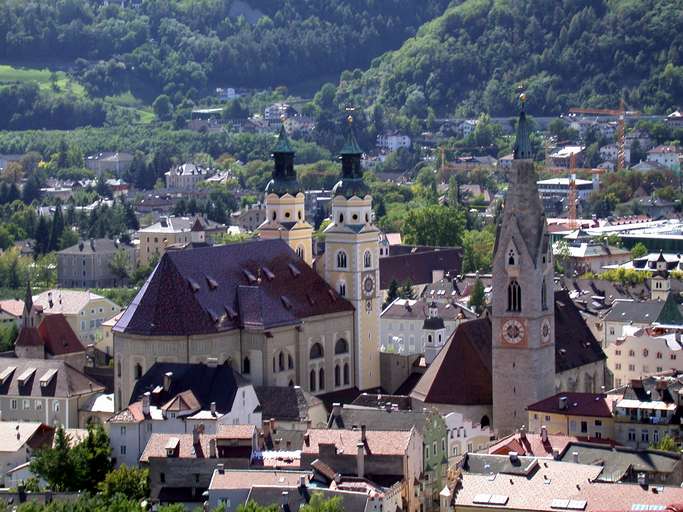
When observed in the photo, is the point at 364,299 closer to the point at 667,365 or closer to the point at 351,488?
the point at 667,365

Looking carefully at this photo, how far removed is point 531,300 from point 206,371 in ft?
41.2

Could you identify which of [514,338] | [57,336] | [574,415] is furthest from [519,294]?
[57,336]

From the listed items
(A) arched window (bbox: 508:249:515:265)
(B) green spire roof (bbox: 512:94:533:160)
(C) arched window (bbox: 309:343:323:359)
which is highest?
(B) green spire roof (bbox: 512:94:533:160)

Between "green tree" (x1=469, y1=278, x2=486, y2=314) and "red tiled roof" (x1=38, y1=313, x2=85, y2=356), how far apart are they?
26.8 m

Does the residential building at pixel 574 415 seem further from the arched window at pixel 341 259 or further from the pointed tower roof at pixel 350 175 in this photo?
the pointed tower roof at pixel 350 175

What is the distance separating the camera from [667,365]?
109 m

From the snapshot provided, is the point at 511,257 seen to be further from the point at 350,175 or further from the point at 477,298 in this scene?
the point at 477,298

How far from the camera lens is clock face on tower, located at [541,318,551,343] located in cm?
9574

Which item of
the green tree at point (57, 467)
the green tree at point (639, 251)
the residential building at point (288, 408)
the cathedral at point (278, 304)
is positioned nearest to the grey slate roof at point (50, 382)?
the cathedral at point (278, 304)

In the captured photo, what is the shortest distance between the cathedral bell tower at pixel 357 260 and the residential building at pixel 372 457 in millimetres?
23447

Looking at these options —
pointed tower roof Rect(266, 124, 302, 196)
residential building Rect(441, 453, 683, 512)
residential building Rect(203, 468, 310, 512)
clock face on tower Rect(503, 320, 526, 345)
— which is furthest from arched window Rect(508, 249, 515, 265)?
pointed tower roof Rect(266, 124, 302, 196)

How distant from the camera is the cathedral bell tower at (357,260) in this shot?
106m

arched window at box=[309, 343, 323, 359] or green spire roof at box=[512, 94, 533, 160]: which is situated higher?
green spire roof at box=[512, 94, 533, 160]

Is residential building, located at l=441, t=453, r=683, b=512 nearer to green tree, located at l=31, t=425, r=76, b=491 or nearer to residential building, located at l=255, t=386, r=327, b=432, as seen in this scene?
green tree, located at l=31, t=425, r=76, b=491
